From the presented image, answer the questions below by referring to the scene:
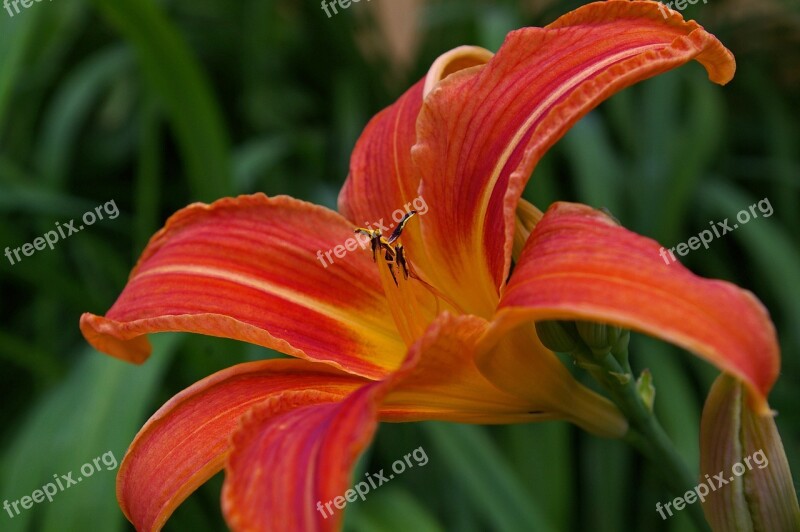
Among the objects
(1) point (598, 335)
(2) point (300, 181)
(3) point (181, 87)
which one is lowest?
(1) point (598, 335)

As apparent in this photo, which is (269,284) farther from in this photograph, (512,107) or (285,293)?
(512,107)

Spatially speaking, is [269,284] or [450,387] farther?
[269,284]

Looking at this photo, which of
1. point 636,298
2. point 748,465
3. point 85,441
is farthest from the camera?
point 85,441

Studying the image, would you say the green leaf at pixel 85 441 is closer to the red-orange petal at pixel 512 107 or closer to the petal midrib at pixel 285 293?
the petal midrib at pixel 285 293

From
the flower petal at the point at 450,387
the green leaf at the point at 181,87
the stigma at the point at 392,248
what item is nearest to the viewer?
the flower petal at the point at 450,387

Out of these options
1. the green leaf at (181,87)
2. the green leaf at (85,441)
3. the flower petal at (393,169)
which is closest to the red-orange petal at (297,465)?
the flower petal at (393,169)

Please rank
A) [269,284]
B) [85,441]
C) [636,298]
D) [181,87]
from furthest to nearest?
[181,87] → [85,441] → [269,284] → [636,298]

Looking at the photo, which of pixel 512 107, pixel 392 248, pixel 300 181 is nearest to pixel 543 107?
pixel 512 107

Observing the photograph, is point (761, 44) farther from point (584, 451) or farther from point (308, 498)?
point (308, 498)
